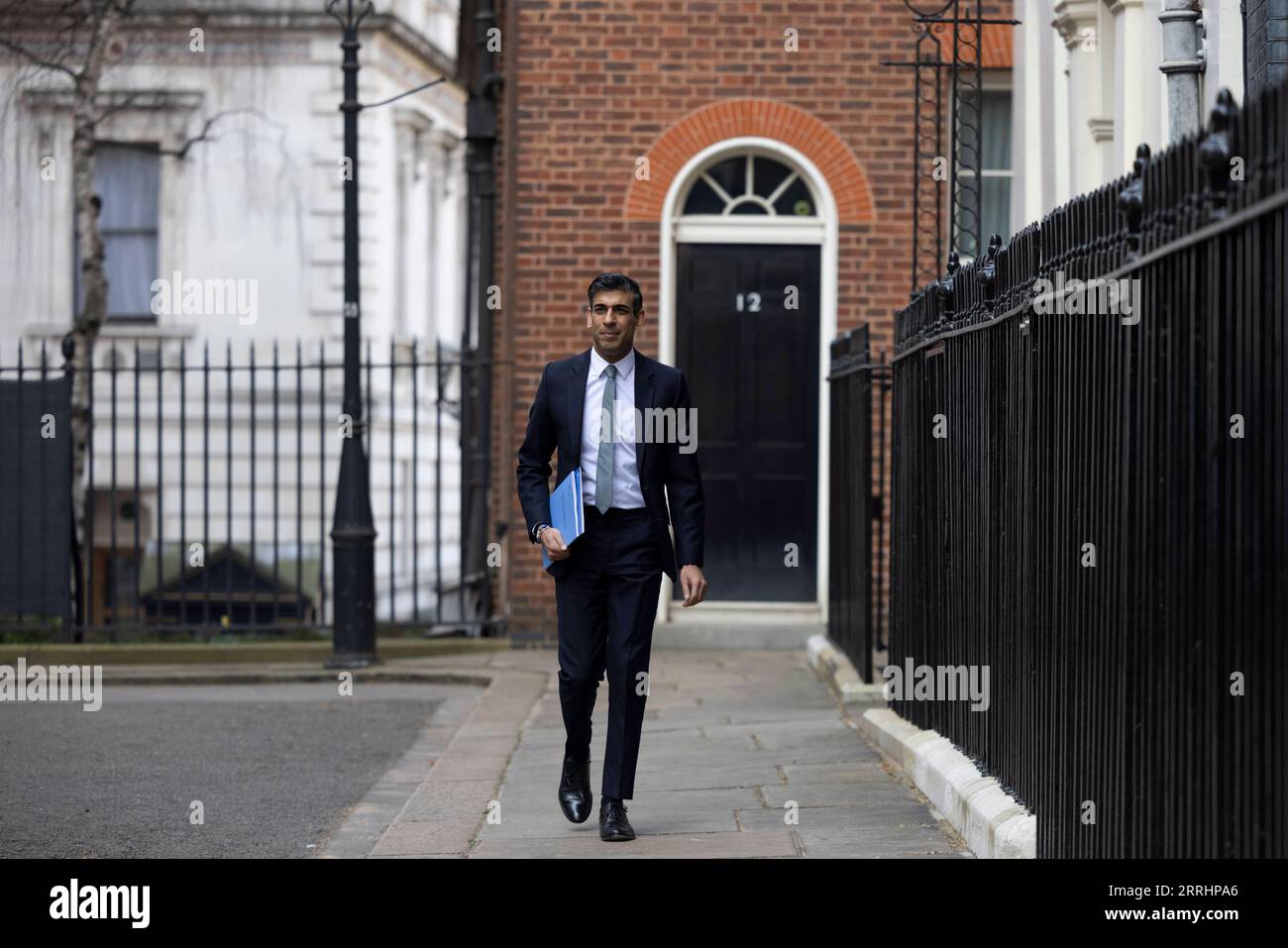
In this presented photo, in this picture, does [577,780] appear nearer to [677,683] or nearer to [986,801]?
[986,801]

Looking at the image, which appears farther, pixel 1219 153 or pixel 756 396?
pixel 756 396

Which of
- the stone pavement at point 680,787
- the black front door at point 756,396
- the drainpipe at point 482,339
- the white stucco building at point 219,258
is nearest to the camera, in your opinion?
the stone pavement at point 680,787

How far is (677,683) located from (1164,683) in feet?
25.2

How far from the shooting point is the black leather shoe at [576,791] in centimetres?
724

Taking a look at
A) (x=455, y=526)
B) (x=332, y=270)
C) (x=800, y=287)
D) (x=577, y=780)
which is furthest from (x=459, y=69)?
(x=577, y=780)

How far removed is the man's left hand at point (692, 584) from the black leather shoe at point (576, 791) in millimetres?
762

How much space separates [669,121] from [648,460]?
7878 mm

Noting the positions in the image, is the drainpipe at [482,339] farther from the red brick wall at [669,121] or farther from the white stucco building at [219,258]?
the white stucco building at [219,258]

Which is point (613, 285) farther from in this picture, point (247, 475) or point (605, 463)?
point (247, 475)

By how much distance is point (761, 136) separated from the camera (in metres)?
14.5

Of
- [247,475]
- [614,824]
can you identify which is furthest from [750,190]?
[247,475]

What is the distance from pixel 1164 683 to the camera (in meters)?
4.68

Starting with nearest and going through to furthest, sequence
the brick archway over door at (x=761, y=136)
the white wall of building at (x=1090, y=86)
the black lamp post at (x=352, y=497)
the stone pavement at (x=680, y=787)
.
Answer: the stone pavement at (x=680, y=787) < the white wall of building at (x=1090, y=86) < the black lamp post at (x=352, y=497) < the brick archway over door at (x=761, y=136)

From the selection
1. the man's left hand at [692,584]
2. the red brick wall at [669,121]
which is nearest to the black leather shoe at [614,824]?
the man's left hand at [692,584]
